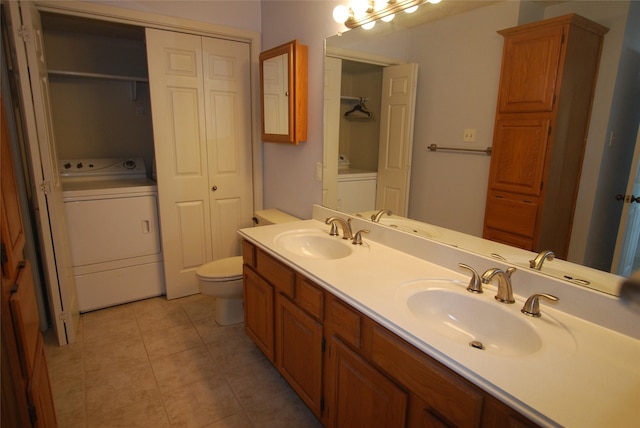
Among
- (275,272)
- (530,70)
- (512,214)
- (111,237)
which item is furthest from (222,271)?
(530,70)

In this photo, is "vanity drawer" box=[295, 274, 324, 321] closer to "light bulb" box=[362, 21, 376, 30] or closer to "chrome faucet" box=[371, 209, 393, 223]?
"chrome faucet" box=[371, 209, 393, 223]

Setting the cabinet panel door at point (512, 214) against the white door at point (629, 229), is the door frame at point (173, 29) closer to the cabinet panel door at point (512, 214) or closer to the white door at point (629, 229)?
the cabinet panel door at point (512, 214)

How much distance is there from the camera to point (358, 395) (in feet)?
4.25

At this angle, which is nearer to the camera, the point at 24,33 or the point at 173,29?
the point at 24,33

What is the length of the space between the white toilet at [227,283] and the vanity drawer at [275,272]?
0.54 meters

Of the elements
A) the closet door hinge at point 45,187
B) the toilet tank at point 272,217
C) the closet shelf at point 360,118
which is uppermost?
the closet shelf at point 360,118

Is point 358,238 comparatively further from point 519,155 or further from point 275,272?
point 519,155

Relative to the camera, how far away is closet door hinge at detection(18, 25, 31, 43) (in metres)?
1.91

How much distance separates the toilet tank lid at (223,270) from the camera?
238cm

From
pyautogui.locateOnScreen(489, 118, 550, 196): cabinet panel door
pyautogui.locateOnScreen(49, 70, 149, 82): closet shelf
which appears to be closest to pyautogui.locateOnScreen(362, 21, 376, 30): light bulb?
pyautogui.locateOnScreen(489, 118, 550, 196): cabinet panel door

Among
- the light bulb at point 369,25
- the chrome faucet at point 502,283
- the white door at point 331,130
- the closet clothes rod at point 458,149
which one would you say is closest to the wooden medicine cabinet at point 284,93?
the white door at point 331,130

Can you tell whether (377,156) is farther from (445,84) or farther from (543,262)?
(543,262)

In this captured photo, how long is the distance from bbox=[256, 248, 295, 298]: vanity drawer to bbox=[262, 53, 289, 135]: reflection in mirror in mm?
995

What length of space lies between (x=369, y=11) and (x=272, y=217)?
1.51 meters
